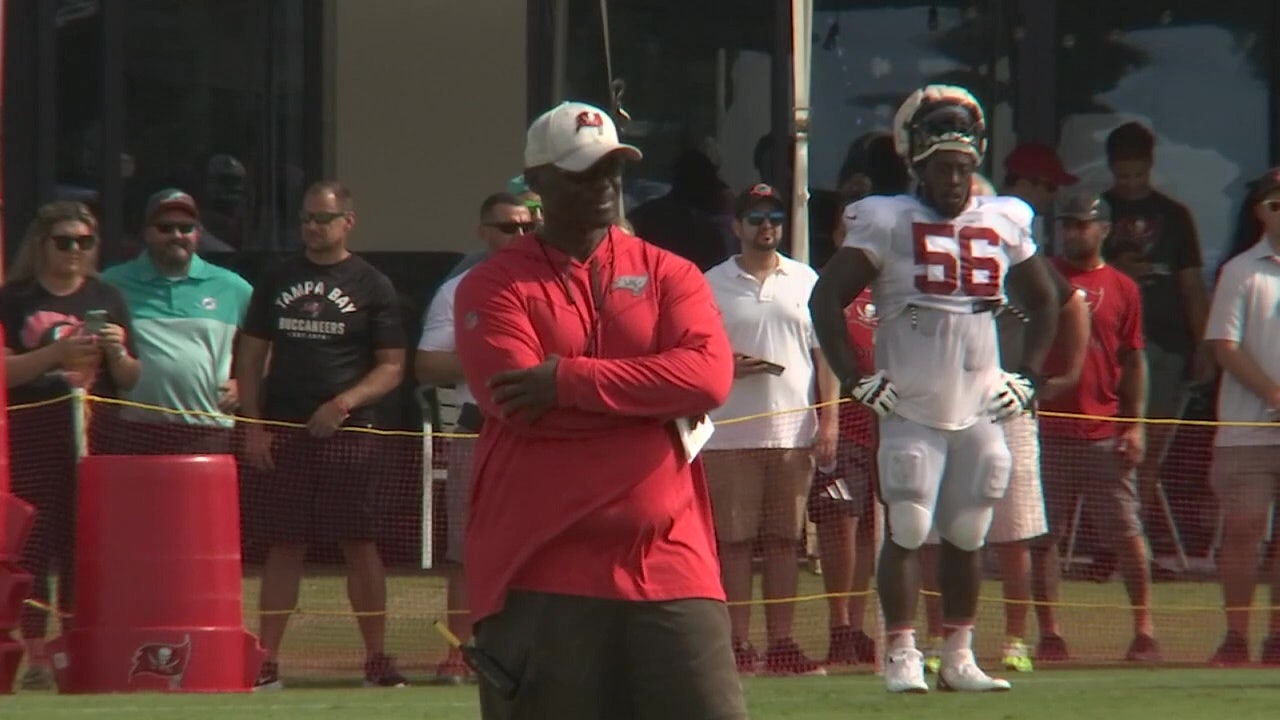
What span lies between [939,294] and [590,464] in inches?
136

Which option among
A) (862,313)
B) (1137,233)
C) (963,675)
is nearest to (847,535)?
(862,313)

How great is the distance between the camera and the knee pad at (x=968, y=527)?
29.2ft

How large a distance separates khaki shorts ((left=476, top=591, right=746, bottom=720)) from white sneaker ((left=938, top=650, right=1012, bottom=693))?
353cm

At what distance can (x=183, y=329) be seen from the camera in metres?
11.4

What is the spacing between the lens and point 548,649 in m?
5.56

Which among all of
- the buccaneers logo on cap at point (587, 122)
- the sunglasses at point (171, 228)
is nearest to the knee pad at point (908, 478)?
the buccaneers logo on cap at point (587, 122)

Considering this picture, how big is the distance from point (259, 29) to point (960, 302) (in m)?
7.15

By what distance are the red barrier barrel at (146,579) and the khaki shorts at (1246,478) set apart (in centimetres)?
421

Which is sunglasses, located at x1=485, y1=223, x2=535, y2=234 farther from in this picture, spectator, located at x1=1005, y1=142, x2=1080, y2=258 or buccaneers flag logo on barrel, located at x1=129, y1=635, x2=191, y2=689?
spectator, located at x1=1005, y1=142, x2=1080, y2=258

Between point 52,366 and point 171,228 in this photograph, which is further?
point 171,228

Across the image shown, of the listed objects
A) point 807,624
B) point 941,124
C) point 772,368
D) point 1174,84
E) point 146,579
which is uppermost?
point 1174,84

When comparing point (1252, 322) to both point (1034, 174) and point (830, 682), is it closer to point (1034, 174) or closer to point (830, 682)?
point (1034, 174)

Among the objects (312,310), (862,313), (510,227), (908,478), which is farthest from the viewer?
(862,313)

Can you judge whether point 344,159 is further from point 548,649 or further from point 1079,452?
point 548,649
